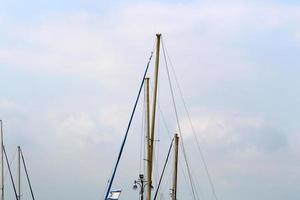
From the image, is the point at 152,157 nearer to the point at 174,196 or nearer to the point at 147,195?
the point at 147,195

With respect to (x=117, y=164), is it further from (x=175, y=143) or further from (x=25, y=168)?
(x=25, y=168)

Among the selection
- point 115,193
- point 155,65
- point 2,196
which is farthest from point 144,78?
point 2,196

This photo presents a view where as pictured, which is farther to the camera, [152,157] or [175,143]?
[175,143]

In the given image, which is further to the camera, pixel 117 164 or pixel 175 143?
pixel 175 143

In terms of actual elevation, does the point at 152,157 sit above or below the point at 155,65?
below

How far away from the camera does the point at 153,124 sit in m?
55.5

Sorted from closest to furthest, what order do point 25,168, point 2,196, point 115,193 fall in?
point 115,193 → point 2,196 → point 25,168

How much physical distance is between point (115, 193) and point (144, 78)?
9.00m

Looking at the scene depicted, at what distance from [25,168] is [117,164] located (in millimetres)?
52869

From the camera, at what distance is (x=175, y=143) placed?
8138 cm

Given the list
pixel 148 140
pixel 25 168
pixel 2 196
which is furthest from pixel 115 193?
pixel 25 168

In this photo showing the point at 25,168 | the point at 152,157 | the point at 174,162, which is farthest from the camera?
the point at 25,168

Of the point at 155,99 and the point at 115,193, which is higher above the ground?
the point at 155,99

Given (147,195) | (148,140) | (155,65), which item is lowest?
(147,195)
